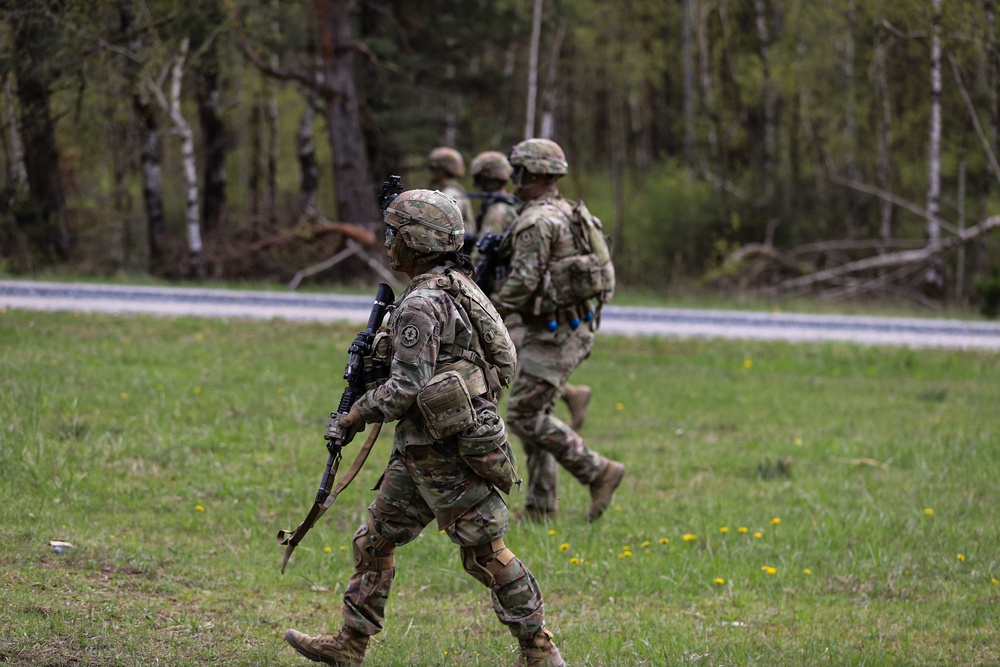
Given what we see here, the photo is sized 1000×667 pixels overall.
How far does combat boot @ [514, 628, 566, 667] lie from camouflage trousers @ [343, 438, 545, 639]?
41 mm

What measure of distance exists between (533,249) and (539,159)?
0.57 meters

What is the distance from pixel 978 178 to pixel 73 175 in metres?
20.1

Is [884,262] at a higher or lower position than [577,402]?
higher

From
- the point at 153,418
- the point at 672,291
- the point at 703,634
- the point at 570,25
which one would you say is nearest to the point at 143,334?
the point at 153,418

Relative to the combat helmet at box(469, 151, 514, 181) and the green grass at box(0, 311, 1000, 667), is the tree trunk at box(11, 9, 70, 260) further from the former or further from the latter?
the combat helmet at box(469, 151, 514, 181)

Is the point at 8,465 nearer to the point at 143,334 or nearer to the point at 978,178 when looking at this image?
the point at 143,334

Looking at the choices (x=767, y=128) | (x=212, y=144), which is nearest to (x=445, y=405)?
(x=212, y=144)

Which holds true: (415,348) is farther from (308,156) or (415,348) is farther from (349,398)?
(308,156)

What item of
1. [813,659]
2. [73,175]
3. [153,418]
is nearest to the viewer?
[813,659]

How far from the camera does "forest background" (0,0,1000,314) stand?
62.8ft

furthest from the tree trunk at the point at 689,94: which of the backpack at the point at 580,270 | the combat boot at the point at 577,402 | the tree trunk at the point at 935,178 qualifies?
the backpack at the point at 580,270

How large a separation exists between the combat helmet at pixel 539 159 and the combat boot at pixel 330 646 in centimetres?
329

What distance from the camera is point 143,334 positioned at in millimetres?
12602

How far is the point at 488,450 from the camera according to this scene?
4.43 meters
